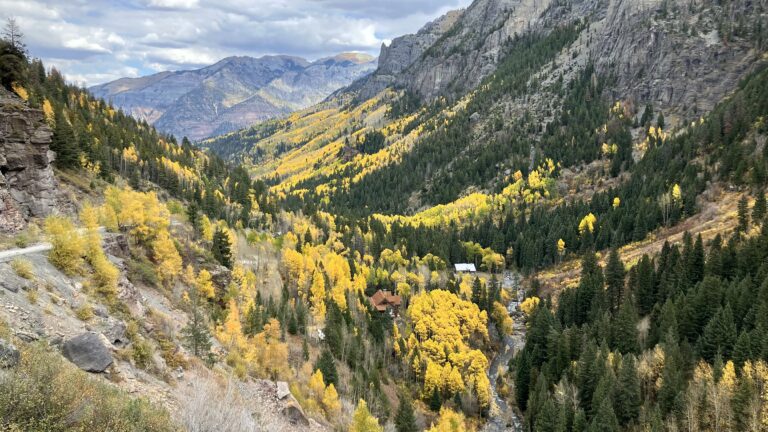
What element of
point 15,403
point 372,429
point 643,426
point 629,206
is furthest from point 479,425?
point 629,206

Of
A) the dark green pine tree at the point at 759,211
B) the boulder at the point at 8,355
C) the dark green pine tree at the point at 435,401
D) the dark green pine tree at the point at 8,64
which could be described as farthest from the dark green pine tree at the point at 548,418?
the dark green pine tree at the point at 8,64

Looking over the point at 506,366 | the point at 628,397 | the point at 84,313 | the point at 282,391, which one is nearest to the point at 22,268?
the point at 84,313

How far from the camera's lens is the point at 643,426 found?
184ft

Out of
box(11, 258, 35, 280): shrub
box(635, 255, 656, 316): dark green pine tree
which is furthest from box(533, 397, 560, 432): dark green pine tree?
box(11, 258, 35, 280): shrub

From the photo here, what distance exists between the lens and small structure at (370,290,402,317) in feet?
335

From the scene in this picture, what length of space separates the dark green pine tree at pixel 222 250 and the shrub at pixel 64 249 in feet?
105

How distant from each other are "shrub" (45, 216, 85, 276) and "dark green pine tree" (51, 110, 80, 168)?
3085 cm

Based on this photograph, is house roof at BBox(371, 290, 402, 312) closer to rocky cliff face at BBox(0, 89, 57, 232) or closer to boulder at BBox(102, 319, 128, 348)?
rocky cliff face at BBox(0, 89, 57, 232)

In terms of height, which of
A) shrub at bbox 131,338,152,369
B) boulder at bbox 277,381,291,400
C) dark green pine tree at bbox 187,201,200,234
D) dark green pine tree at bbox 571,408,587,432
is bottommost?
dark green pine tree at bbox 571,408,587,432

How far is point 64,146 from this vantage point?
6053 centimetres

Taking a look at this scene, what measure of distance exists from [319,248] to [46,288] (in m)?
86.8

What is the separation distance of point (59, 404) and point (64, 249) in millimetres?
22099

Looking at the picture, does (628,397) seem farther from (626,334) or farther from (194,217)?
(194,217)

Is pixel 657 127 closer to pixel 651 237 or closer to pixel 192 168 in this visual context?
pixel 651 237
